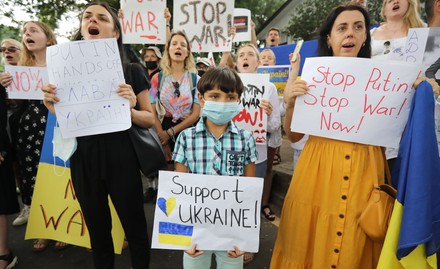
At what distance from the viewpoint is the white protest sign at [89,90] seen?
5.57 ft

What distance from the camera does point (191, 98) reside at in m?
2.90

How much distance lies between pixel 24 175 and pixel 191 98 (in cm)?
193

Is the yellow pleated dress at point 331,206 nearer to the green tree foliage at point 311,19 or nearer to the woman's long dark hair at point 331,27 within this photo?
the woman's long dark hair at point 331,27

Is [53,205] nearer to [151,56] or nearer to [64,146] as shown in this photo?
[64,146]

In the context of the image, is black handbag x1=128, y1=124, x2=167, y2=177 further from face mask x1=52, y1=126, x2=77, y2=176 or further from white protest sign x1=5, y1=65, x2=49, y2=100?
white protest sign x1=5, y1=65, x2=49, y2=100

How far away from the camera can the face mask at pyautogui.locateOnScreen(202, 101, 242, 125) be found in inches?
64.4

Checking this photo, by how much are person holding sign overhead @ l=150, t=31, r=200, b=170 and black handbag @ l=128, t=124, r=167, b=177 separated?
91 centimetres

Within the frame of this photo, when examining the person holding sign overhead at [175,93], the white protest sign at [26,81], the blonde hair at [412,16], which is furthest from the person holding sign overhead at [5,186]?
the blonde hair at [412,16]

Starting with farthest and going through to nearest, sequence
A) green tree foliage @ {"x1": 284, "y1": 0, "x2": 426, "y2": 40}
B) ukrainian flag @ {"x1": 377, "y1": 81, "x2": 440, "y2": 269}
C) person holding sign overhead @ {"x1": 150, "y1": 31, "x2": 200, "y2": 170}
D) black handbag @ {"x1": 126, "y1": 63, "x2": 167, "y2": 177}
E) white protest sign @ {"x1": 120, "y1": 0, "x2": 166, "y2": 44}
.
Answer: green tree foliage @ {"x1": 284, "y1": 0, "x2": 426, "y2": 40} → white protest sign @ {"x1": 120, "y1": 0, "x2": 166, "y2": 44} → person holding sign overhead @ {"x1": 150, "y1": 31, "x2": 200, "y2": 170} → black handbag @ {"x1": 126, "y1": 63, "x2": 167, "y2": 177} → ukrainian flag @ {"x1": 377, "y1": 81, "x2": 440, "y2": 269}

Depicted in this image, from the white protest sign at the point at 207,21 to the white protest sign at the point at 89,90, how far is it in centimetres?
188

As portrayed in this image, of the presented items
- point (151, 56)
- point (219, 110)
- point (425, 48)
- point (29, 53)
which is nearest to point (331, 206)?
point (219, 110)

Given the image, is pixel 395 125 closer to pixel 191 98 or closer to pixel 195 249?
pixel 195 249

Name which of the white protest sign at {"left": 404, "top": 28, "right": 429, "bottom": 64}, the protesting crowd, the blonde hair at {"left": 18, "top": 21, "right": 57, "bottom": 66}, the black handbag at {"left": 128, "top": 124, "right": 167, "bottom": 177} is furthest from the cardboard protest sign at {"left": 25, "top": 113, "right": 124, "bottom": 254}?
the white protest sign at {"left": 404, "top": 28, "right": 429, "bottom": 64}

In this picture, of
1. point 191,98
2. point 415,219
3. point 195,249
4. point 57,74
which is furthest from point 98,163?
point 415,219
